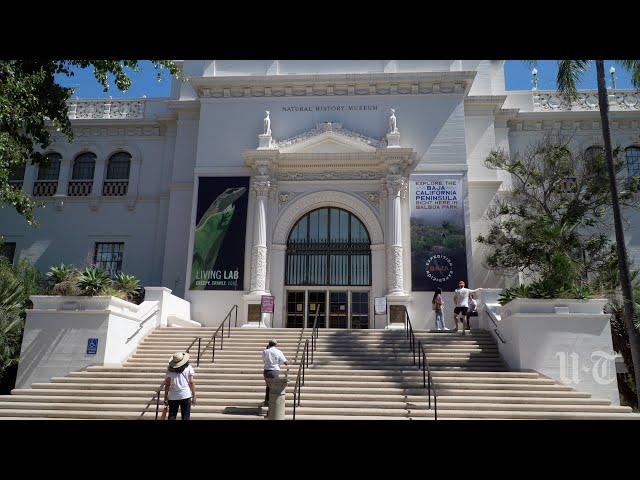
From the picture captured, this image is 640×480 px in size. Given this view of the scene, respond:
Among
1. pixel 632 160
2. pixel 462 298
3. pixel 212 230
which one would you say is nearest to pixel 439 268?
pixel 462 298

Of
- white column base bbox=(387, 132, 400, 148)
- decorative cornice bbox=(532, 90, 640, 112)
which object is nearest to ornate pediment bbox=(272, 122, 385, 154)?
white column base bbox=(387, 132, 400, 148)

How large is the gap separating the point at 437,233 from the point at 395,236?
1684 mm

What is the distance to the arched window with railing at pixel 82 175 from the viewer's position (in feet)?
86.8

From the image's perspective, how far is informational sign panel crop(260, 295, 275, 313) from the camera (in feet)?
67.8

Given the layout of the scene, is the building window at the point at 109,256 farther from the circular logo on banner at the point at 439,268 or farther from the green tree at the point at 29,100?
the circular logo on banner at the point at 439,268

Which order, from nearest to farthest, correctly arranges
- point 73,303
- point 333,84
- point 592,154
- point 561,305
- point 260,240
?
point 561,305 < point 73,303 < point 260,240 < point 333,84 < point 592,154

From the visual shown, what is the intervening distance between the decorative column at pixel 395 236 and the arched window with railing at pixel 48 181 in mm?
15799

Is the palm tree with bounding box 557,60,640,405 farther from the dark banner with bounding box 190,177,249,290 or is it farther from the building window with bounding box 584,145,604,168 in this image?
the dark banner with bounding box 190,177,249,290

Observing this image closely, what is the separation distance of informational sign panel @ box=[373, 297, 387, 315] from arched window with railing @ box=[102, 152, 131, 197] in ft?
43.1

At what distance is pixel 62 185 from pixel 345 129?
13.5 m

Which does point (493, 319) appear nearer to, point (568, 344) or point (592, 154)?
point (568, 344)

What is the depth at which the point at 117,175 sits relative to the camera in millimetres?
26766

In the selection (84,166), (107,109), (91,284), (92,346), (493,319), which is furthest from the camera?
(107,109)
